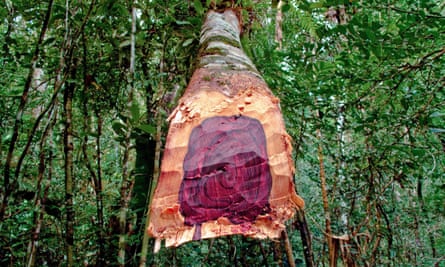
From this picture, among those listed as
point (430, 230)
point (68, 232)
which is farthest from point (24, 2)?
point (430, 230)

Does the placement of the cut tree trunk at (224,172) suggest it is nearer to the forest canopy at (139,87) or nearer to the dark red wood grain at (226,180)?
the dark red wood grain at (226,180)

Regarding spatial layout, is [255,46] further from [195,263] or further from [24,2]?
[195,263]

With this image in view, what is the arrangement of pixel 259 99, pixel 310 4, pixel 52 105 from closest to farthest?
1. pixel 259 99
2. pixel 52 105
3. pixel 310 4

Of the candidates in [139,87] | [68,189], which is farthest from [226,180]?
[139,87]

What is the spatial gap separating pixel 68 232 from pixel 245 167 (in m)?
1.10

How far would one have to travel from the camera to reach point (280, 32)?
114 inches

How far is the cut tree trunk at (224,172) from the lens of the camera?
2.42 feet

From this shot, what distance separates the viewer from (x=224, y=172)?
0.74 m

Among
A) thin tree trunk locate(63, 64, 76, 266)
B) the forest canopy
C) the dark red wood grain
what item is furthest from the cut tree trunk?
thin tree trunk locate(63, 64, 76, 266)

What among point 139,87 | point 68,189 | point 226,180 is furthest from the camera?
point 139,87

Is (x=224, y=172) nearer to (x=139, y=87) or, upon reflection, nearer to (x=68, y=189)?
(x=68, y=189)

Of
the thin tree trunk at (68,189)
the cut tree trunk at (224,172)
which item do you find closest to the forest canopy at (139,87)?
the thin tree trunk at (68,189)

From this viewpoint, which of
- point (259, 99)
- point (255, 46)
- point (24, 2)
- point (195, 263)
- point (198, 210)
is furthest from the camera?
point (195, 263)

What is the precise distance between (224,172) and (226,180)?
20 mm
